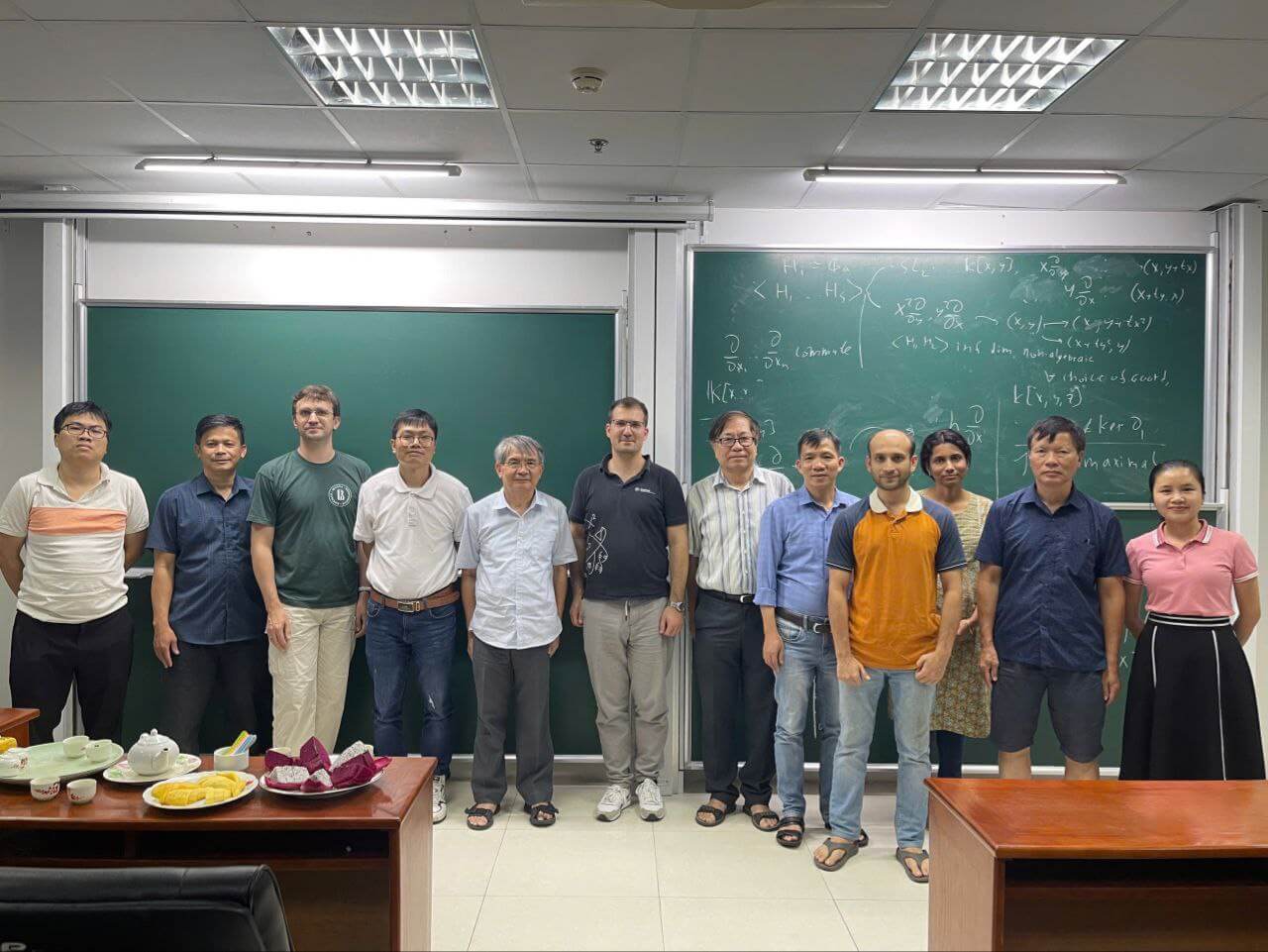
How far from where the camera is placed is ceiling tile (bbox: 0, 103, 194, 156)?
3307mm

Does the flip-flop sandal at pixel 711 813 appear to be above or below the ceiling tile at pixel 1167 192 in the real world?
below

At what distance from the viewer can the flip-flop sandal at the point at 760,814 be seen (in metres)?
3.80

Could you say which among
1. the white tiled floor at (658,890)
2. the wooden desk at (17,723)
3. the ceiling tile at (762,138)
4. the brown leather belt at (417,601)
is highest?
the ceiling tile at (762,138)

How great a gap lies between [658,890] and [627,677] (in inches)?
39.2

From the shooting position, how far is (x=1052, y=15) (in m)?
2.57

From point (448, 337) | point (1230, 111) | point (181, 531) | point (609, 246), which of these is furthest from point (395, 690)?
point (1230, 111)

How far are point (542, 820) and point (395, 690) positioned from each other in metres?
0.86

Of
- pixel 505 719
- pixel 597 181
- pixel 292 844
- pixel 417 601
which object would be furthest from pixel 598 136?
pixel 292 844

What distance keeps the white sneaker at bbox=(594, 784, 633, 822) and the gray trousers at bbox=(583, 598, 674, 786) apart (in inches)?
1.7

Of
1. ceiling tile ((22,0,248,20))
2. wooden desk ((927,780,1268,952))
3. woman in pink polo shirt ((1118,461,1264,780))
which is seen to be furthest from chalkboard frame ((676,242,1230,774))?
ceiling tile ((22,0,248,20))

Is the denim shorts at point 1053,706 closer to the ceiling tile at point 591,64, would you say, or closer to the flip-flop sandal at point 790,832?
the flip-flop sandal at point 790,832

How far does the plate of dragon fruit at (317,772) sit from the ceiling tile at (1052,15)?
2565mm

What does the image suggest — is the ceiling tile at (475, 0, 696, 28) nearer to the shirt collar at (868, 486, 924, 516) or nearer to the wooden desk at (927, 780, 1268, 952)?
the shirt collar at (868, 486, 924, 516)

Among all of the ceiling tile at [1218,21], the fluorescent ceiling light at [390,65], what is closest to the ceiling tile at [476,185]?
the fluorescent ceiling light at [390,65]
